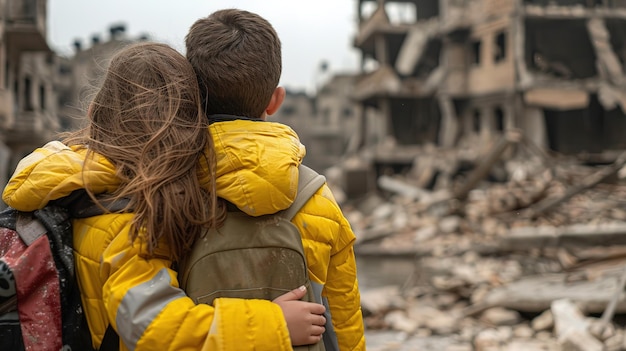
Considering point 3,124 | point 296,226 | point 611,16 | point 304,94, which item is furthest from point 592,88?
point 304,94

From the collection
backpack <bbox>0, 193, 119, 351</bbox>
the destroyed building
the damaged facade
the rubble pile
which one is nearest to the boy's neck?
backpack <bbox>0, 193, 119, 351</bbox>

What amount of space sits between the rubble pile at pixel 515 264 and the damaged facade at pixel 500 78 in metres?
5.55

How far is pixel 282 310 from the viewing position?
153 centimetres

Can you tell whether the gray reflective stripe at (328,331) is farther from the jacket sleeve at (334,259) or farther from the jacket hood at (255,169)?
the jacket hood at (255,169)

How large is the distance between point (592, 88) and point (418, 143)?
337 inches

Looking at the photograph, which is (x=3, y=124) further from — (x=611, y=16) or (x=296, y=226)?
(x=611, y=16)

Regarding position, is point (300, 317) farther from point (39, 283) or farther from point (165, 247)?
point (39, 283)

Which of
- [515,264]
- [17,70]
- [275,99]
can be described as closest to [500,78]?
[515,264]

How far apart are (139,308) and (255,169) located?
0.43 meters

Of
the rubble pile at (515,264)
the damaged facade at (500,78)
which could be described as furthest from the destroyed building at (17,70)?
the damaged facade at (500,78)

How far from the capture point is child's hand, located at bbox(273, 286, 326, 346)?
1.54 meters

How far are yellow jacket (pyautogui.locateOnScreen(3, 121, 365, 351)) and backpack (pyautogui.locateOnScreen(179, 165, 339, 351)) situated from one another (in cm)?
4

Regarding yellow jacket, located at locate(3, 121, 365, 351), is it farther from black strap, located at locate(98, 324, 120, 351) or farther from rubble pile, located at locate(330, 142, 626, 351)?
rubble pile, located at locate(330, 142, 626, 351)

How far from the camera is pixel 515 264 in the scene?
326 inches
